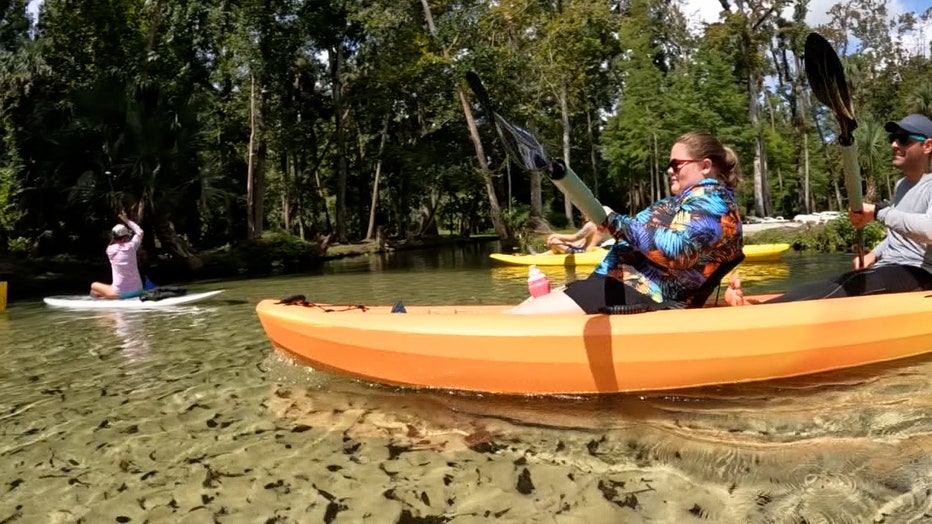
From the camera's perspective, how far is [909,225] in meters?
3.99

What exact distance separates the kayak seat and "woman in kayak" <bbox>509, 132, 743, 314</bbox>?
0.08ft

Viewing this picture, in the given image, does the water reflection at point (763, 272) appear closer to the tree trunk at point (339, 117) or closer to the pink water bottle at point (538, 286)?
the pink water bottle at point (538, 286)

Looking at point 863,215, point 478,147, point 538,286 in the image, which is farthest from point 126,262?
point 478,147

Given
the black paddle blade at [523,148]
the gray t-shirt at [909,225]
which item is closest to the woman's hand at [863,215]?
the gray t-shirt at [909,225]

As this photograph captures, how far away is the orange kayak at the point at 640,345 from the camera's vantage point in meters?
3.80

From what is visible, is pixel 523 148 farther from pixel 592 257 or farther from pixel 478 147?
pixel 478 147

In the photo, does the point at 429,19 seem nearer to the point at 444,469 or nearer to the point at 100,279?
the point at 100,279

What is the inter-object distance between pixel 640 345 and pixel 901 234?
1.84m

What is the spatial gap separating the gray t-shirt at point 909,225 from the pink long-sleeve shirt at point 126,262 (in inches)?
349

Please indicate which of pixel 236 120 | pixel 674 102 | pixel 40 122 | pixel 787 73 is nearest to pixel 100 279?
pixel 40 122

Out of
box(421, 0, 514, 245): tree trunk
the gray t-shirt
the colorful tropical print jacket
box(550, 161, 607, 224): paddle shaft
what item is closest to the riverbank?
box(421, 0, 514, 245): tree trunk

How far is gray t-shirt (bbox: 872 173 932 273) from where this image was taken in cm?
396

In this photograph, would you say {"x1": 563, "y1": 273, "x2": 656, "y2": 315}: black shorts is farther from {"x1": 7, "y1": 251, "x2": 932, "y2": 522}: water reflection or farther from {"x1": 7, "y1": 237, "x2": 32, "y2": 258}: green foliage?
{"x1": 7, "y1": 237, "x2": 32, "y2": 258}: green foliage

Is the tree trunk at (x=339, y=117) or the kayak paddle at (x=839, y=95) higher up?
the tree trunk at (x=339, y=117)
